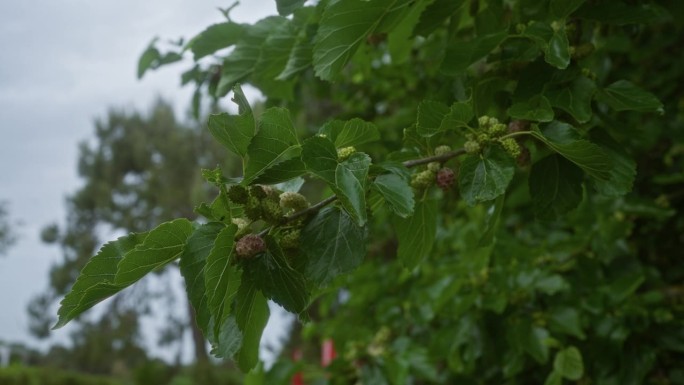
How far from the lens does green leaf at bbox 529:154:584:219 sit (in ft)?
2.48

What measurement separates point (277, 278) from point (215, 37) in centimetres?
49

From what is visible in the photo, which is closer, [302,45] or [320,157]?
[320,157]

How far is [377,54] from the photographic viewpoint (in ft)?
6.07

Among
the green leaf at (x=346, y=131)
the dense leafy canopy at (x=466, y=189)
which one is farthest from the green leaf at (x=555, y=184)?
the green leaf at (x=346, y=131)

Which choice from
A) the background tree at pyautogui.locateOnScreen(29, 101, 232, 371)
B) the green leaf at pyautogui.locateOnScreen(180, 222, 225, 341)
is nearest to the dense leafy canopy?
the green leaf at pyautogui.locateOnScreen(180, 222, 225, 341)

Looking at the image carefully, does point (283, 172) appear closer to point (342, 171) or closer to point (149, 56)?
point (342, 171)

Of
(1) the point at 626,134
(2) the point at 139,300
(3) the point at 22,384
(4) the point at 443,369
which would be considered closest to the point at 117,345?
(2) the point at 139,300

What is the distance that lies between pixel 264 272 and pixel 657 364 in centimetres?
120

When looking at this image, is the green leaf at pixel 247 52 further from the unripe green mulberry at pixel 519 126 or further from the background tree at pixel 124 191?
the background tree at pixel 124 191

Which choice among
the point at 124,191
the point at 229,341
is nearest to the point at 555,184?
the point at 229,341

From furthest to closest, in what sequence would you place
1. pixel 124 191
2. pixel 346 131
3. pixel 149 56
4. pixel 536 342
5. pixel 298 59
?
1. pixel 124 191
2. pixel 536 342
3. pixel 149 56
4. pixel 298 59
5. pixel 346 131

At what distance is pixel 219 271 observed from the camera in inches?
20.7

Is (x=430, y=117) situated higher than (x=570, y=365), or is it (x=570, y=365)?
(x=430, y=117)

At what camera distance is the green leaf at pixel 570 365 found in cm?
115
